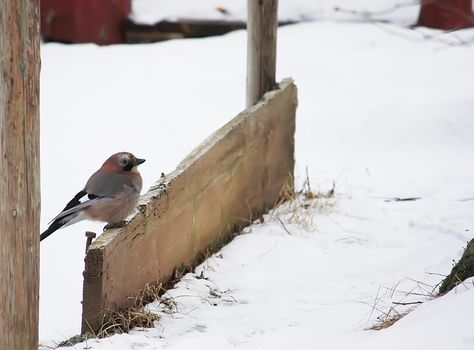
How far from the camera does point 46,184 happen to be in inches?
319

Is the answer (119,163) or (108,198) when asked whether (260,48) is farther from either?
(108,198)

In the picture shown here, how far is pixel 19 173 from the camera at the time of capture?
3986 mm

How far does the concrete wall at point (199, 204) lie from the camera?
4914 mm

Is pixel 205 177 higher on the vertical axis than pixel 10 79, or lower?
lower

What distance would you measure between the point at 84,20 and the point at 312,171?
377 cm

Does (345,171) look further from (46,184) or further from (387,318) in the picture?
(387,318)

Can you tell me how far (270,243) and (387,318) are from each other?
1.97 metres

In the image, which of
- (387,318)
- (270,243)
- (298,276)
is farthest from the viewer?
(270,243)

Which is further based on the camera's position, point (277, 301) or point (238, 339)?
point (277, 301)

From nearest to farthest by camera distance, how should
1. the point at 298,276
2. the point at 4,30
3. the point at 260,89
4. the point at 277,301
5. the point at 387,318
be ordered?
the point at 4,30, the point at 387,318, the point at 277,301, the point at 298,276, the point at 260,89

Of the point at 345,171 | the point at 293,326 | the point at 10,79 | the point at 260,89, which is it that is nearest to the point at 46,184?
the point at 260,89

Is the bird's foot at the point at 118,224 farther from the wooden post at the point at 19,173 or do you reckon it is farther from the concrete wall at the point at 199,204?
the wooden post at the point at 19,173

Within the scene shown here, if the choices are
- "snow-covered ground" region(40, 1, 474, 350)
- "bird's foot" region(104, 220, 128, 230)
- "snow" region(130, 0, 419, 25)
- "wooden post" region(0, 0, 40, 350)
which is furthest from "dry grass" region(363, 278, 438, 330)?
"snow" region(130, 0, 419, 25)

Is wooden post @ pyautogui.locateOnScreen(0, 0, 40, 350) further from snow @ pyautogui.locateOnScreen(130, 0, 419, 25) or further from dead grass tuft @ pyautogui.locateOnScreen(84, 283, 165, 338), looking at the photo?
snow @ pyautogui.locateOnScreen(130, 0, 419, 25)
